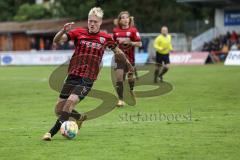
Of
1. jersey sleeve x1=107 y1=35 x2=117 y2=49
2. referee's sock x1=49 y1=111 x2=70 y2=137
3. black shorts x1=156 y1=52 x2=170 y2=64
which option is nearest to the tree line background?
black shorts x1=156 y1=52 x2=170 y2=64

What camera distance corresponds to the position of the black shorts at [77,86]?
10961 mm

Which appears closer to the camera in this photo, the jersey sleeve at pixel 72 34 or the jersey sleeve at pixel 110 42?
the jersey sleeve at pixel 72 34

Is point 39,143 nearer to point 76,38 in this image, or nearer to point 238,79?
point 76,38

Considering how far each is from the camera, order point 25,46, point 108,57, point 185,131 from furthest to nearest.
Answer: point 25,46, point 108,57, point 185,131

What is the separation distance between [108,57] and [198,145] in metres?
32.4

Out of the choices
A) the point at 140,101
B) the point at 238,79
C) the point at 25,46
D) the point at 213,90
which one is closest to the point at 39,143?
the point at 140,101

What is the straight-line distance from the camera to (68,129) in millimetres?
10797

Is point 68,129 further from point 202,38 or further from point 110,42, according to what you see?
point 202,38

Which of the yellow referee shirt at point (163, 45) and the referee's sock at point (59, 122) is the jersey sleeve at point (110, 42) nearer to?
the referee's sock at point (59, 122)

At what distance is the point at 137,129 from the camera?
39.8 feet

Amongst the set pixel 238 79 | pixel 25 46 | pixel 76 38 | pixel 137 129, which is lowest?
pixel 25 46

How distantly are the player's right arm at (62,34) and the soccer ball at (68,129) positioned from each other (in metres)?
1.39

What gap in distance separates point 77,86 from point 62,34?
3.18 feet

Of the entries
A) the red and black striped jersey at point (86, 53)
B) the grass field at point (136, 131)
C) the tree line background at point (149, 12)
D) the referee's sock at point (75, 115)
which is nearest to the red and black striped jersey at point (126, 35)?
the grass field at point (136, 131)
